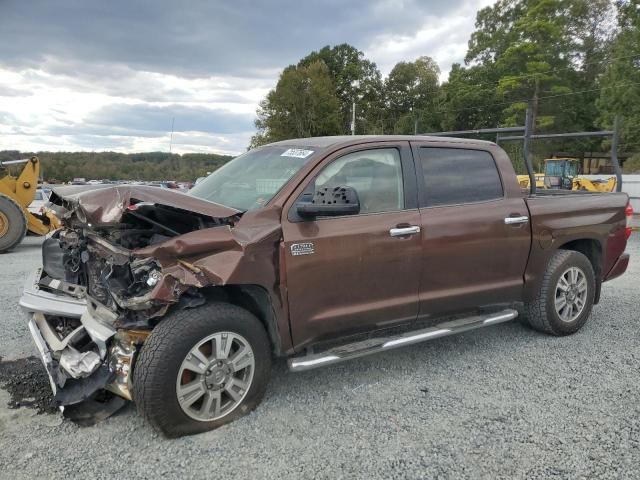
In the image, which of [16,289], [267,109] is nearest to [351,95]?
[267,109]

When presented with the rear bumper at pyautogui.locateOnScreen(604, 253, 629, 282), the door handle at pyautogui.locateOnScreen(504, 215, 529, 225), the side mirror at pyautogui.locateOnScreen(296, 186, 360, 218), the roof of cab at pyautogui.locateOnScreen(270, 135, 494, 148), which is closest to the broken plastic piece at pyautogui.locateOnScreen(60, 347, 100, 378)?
the side mirror at pyautogui.locateOnScreen(296, 186, 360, 218)

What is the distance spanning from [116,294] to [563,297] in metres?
3.89

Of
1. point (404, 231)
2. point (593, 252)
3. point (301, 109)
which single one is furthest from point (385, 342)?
point (301, 109)

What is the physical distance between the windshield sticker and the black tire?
7.85 m

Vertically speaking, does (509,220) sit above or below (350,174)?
below

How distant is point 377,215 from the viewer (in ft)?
11.5

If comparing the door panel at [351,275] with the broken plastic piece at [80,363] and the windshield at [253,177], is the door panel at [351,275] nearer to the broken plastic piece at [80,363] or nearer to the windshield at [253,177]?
the windshield at [253,177]

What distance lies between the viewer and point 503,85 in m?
36.6

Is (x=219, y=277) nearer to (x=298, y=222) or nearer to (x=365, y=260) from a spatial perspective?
(x=298, y=222)

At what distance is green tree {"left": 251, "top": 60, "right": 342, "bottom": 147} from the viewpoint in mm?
46938

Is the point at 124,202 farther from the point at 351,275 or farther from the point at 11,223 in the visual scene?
the point at 11,223

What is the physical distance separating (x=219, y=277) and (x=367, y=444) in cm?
128

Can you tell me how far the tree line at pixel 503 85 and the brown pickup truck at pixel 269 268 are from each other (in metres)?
23.5

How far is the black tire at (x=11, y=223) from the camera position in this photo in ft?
30.7
